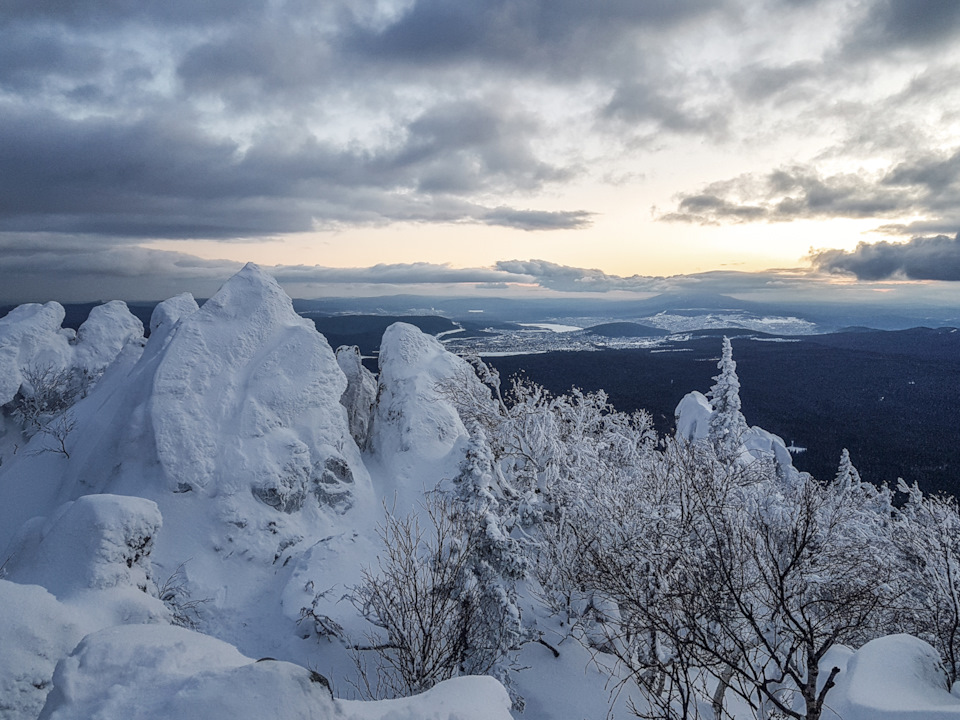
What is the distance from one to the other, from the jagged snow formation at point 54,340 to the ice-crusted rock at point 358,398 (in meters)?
16.2

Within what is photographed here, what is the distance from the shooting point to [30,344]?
35.5m

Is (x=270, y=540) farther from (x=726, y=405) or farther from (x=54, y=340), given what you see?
(x=726, y=405)

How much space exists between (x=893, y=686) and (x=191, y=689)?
11.7m

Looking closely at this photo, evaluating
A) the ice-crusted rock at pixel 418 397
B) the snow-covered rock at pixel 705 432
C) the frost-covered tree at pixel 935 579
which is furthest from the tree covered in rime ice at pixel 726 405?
the ice-crusted rock at pixel 418 397

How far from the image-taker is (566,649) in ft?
64.7

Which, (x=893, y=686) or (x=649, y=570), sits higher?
(x=893, y=686)

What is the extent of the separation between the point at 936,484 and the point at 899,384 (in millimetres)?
113326

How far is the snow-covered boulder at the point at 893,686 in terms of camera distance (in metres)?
7.75

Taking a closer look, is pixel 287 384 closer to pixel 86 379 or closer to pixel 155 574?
pixel 155 574

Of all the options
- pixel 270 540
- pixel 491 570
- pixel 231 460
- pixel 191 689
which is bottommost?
pixel 270 540

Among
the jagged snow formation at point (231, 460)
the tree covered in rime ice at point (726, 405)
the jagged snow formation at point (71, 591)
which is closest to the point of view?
the jagged snow formation at point (71, 591)

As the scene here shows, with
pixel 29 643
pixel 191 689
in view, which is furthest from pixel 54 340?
pixel 191 689

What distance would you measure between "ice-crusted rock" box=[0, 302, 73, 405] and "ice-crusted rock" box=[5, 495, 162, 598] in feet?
99.6

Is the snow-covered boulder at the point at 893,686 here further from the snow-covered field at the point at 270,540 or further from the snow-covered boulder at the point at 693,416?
the snow-covered boulder at the point at 693,416
